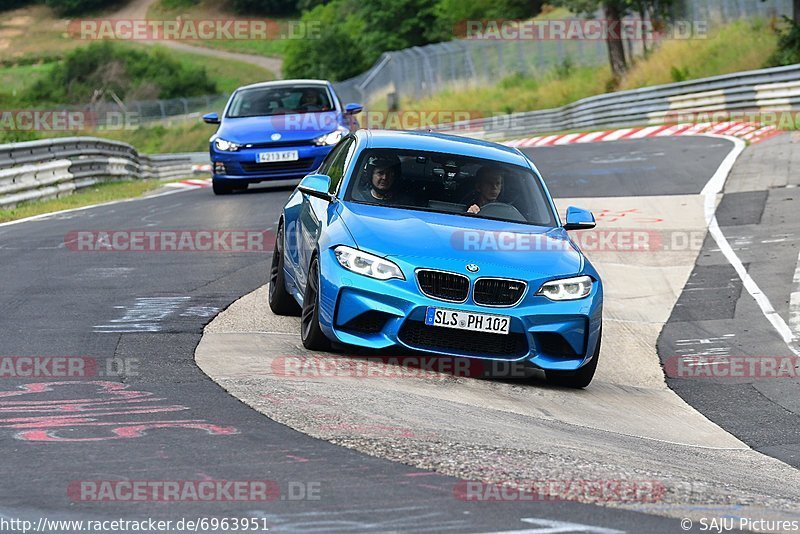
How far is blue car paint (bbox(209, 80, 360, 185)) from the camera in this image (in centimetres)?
2066

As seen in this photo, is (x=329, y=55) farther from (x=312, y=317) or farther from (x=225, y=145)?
(x=312, y=317)

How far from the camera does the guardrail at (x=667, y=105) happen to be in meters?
31.1

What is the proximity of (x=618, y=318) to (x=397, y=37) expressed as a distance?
3405 inches

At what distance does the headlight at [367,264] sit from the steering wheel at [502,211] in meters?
A: 1.34

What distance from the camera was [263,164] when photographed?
20844mm

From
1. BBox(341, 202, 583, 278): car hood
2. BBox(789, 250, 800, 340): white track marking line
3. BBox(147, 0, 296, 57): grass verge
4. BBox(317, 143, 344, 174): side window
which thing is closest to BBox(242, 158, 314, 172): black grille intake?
BBox(789, 250, 800, 340): white track marking line

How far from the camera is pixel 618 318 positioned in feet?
39.7

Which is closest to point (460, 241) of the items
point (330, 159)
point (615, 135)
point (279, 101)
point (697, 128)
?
point (330, 159)

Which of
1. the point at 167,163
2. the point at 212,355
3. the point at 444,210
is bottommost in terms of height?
the point at 167,163

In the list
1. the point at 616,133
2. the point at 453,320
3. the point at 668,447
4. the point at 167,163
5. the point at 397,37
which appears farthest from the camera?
the point at 397,37

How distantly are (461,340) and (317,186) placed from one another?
1727mm

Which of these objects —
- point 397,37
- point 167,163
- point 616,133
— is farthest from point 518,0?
point 616,133

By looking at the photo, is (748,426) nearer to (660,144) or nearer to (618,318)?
(618,318)

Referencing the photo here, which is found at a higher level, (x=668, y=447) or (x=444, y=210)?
(x=444, y=210)
